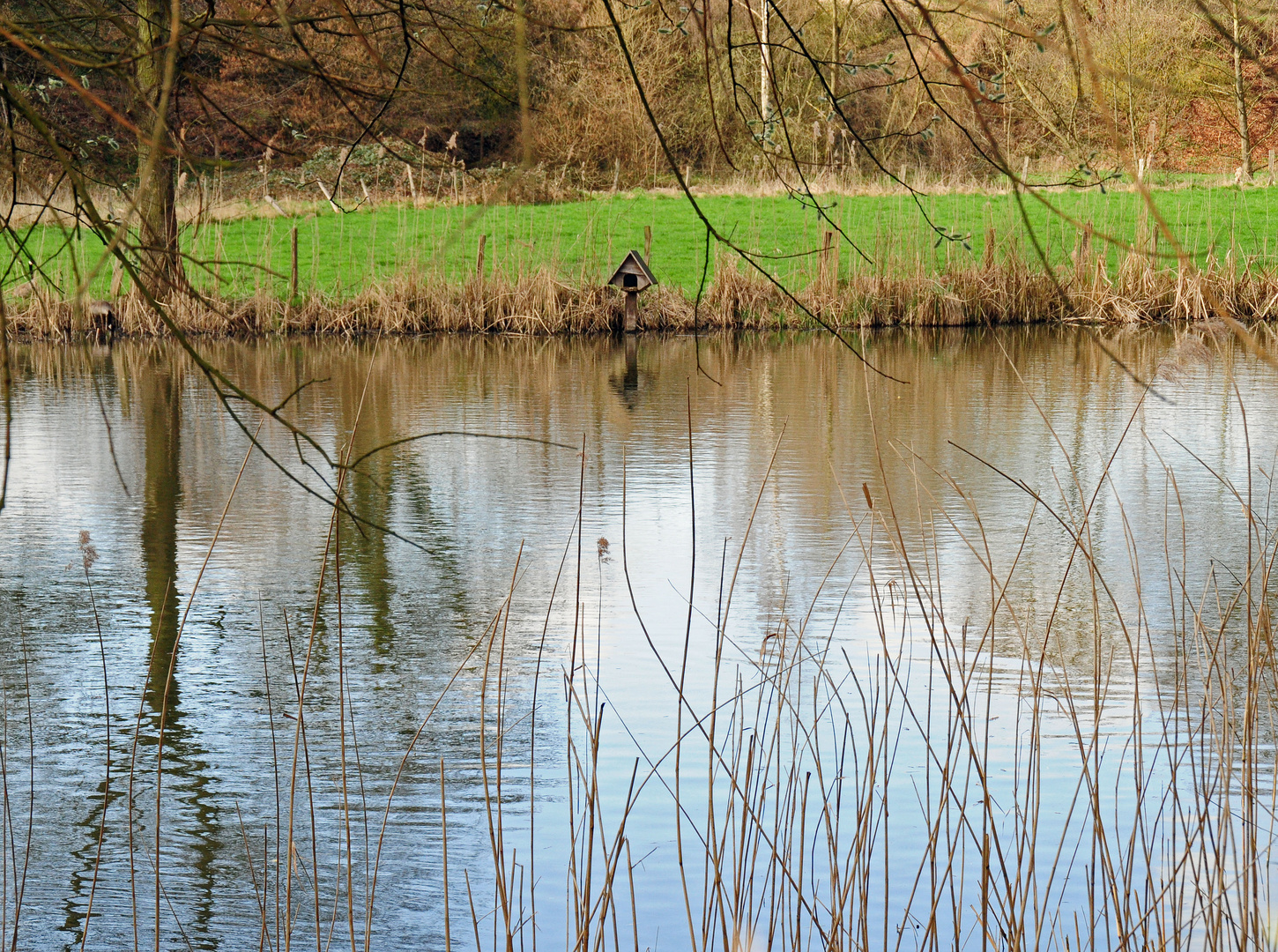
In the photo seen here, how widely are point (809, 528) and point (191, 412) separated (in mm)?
4970

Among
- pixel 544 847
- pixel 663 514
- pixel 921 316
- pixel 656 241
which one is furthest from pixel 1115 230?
pixel 544 847

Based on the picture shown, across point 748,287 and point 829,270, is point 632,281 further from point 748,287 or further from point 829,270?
point 829,270

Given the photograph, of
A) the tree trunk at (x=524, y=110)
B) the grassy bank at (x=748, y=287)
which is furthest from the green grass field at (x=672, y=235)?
the tree trunk at (x=524, y=110)

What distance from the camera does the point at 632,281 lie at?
13.4m

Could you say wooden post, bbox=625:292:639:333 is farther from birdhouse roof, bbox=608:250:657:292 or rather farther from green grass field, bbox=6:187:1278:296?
green grass field, bbox=6:187:1278:296

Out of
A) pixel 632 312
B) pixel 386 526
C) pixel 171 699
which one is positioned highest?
pixel 632 312

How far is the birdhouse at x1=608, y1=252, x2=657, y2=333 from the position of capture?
41.9 ft

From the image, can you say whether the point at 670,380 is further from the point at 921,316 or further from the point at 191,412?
the point at 921,316

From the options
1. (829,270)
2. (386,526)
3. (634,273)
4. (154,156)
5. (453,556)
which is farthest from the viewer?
(829,270)

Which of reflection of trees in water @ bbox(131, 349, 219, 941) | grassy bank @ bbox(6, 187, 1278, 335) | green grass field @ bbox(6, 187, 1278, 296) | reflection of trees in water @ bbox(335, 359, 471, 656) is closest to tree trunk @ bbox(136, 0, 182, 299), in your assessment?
reflection of trees in water @ bbox(131, 349, 219, 941)

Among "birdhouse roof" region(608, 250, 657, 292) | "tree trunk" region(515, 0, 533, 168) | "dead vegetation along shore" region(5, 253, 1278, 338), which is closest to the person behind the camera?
"tree trunk" region(515, 0, 533, 168)

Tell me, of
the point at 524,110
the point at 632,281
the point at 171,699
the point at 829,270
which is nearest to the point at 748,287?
the point at 829,270

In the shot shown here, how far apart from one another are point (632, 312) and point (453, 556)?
8.40m

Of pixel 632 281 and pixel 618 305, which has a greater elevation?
pixel 632 281
